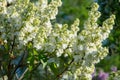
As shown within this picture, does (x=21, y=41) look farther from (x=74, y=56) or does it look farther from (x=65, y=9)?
(x=65, y=9)

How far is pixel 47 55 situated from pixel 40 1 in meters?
0.56

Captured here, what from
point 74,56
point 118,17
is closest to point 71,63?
point 74,56

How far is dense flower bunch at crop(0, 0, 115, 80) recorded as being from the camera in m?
5.01

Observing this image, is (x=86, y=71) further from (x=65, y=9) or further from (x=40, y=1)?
(x=65, y=9)

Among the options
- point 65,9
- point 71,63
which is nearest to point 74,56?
point 71,63

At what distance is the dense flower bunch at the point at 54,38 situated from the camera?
501 cm

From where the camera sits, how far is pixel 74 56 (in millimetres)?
5090

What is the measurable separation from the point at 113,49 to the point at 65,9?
21.0 meters

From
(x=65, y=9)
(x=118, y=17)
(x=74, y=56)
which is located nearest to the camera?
(x=74, y=56)

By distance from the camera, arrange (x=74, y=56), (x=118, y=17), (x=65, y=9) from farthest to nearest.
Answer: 1. (x=65, y=9)
2. (x=118, y=17)
3. (x=74, y=56)

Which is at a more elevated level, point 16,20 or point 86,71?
point 16,20

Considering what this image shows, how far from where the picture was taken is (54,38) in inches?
202

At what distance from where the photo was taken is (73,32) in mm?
5152

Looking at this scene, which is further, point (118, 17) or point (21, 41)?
point (118, 17)
